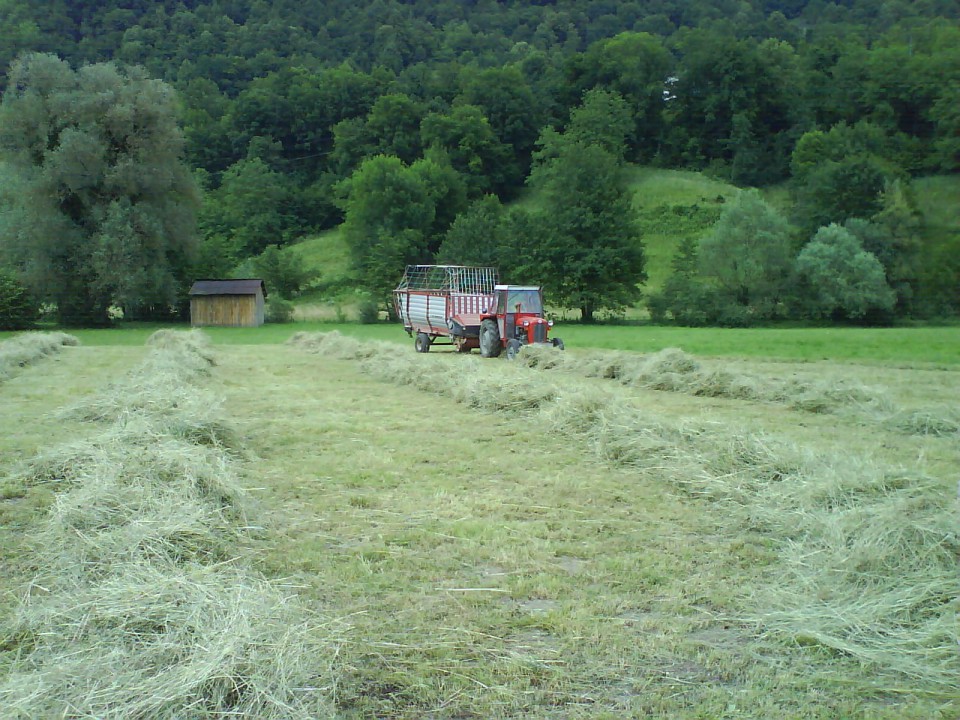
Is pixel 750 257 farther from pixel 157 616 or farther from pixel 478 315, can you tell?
pixel 157 616

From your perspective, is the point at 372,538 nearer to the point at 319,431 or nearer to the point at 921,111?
the point at 319,431

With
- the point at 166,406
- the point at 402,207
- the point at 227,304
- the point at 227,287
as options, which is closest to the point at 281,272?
the point at 227,287

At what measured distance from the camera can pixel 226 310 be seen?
145 feet

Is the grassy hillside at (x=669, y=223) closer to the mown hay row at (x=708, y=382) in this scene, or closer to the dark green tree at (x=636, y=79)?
the dark green tree at (x=636, y=79)

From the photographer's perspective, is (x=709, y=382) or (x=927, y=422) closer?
(x=927, y=422)

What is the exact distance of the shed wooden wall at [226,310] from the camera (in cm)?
4397

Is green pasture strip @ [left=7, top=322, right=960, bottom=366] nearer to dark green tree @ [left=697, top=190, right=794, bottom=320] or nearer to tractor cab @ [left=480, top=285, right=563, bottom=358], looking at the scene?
tractor cab @ [left=480, top=285, right=563, bottom=358]

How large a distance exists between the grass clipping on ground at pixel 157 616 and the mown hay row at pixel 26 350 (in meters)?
11.5

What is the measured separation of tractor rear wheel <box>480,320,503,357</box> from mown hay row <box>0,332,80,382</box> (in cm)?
1070

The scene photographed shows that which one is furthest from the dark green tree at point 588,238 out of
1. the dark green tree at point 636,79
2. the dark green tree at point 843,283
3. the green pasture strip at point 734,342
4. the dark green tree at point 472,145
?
the dark green tree at point 636,79

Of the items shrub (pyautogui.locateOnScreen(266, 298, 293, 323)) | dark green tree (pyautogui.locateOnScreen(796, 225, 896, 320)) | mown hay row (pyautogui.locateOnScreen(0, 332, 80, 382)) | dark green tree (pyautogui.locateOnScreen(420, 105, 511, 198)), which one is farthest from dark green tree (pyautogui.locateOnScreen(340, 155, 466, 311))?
mown hay row (pyautogui.locateOnScreen(0, 332, 80, 382))

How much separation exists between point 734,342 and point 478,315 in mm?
10056

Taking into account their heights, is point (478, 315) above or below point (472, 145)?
below

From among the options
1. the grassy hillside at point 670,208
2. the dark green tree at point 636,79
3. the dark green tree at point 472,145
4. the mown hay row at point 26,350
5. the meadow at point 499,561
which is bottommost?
the meadow at point 499,561
